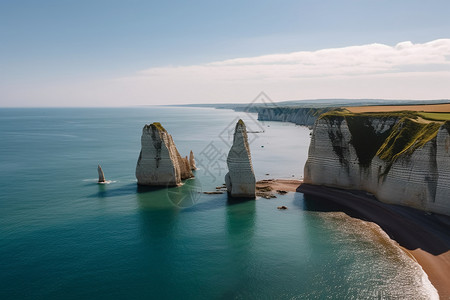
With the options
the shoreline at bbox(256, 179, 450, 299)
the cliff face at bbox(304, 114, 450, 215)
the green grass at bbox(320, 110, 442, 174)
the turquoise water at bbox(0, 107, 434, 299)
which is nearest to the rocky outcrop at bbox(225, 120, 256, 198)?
the turquoise water at bbox(0, 107, 434, 299)

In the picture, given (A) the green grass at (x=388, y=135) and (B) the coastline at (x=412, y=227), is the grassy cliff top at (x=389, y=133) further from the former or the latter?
(B) the coastline at (x=412, y=227)

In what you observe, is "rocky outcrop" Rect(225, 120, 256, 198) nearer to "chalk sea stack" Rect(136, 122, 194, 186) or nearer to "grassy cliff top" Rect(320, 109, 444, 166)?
"chalk sea stack" Rect(136, 122, 194, 186)

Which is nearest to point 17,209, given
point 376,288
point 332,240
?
point 332,240

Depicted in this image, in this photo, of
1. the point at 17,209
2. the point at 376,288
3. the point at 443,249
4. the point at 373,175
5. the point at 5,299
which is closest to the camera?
the point at 5,299

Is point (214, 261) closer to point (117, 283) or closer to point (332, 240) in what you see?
point (117, 283)

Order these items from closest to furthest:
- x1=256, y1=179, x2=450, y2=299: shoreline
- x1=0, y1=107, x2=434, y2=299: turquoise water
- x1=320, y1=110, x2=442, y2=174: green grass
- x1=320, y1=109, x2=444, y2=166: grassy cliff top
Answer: x1=0, y1=107, x2=434, y2=299: turquoise water, x1=256, y1=179, x2=450, y2=299: shoreline, x1=320, y1=110, x2=442, y2=174: green grass, x1=320, y1=109, x2=444, y2=166: grassy cliff top

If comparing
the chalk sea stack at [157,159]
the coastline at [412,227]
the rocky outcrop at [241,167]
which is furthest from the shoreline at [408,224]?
the chalk sea stack at [157,159]

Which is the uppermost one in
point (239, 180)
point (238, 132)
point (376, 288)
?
point (238, 132)
